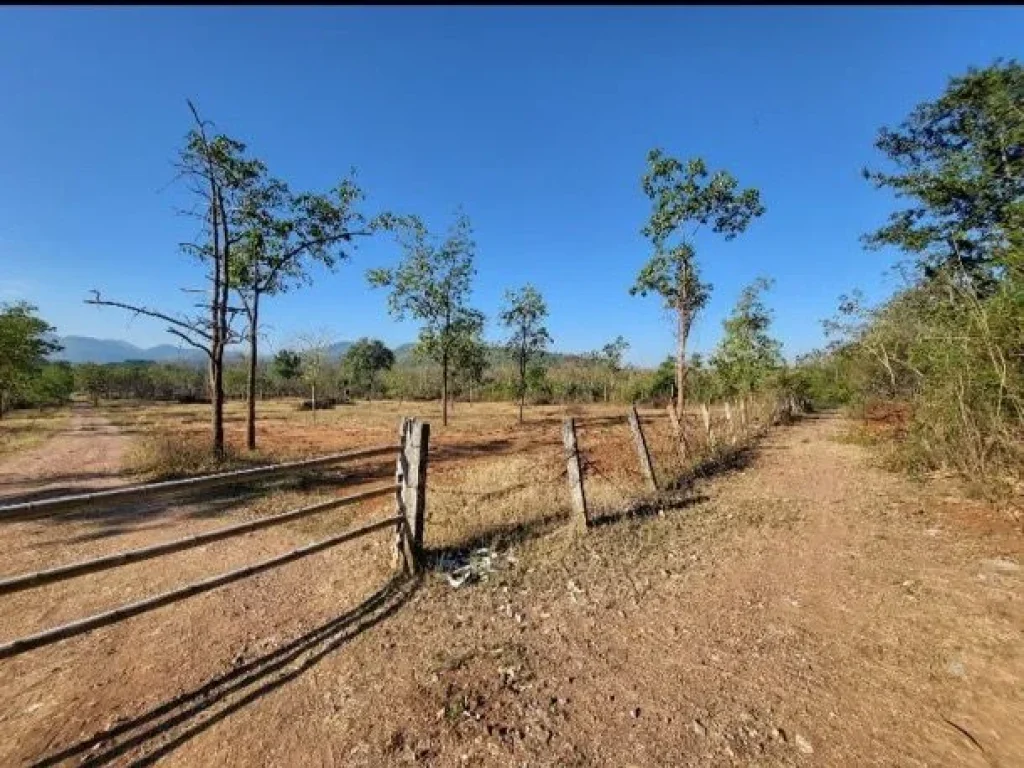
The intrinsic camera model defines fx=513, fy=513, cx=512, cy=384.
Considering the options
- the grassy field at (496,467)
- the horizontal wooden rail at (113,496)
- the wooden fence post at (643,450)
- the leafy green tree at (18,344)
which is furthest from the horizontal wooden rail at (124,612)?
the leafy green tree at (18,344)

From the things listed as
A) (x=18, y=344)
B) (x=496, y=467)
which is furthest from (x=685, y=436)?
(x=18, y=344)

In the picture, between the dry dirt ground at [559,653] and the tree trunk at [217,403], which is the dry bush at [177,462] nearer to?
the tree trunk at [217,403]

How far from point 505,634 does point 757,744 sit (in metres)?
2.04

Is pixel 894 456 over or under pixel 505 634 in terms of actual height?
over

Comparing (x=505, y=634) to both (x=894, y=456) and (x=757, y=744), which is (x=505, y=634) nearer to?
(x=757, y=744)

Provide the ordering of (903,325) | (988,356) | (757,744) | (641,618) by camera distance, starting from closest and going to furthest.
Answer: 1. (757,744)
2. (641,618)
3. (988,356)
4. (903,325)

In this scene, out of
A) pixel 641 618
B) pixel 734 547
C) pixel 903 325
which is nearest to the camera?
pixel 641 618

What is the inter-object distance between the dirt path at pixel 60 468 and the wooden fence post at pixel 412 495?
362 inches

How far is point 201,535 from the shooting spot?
4.41 m

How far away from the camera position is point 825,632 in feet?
14.2

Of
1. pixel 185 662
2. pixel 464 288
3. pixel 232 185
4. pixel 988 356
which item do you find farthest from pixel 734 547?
pixel 464 288

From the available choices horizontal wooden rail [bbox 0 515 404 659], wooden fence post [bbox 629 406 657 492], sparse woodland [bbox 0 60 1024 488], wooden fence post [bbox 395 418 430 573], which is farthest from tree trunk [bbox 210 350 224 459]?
wooden fence post [bbox 629 406 657 492]

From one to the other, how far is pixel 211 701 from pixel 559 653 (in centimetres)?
256

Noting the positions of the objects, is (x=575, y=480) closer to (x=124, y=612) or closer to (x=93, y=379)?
(x=124, y=612)
